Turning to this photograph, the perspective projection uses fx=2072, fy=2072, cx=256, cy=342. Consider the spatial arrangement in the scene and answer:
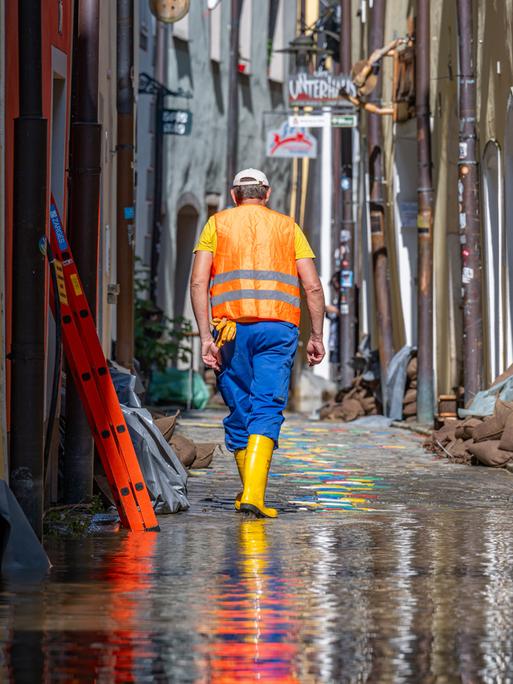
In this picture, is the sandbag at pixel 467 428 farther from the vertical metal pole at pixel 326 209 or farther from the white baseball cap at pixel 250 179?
the vertical metal pole at pixel 326 209

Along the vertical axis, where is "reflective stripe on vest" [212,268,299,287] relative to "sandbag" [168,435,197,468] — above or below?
above

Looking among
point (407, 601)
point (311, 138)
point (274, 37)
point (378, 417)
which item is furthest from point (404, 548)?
point (274, 37)

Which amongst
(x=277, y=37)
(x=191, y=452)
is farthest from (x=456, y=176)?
(x=277, y=37)

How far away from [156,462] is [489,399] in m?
6.41

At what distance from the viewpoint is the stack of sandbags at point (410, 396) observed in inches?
899

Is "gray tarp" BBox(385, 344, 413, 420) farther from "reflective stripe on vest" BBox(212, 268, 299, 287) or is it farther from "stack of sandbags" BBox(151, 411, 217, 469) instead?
"reflective stripe on vest" BBox(212, 268, 299, 287)

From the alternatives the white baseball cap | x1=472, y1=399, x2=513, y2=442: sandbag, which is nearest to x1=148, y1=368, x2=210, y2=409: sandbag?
x1=472, y1=399, x2=513, y2=442: sandbag

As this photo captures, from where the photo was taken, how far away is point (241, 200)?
10922 millimetres

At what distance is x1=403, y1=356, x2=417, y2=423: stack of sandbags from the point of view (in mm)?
22828

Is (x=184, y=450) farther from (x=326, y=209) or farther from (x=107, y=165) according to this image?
(x=326, y=209)

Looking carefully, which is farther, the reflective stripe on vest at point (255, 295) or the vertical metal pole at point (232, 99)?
the vertical metal pole at point (232, 99)

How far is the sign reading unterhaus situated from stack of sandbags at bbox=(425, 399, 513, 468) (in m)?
9.51

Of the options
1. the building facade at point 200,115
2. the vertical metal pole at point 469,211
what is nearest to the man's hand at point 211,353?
the vertical metal pole at point 469,211

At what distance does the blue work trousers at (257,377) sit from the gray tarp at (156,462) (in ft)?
1.09
